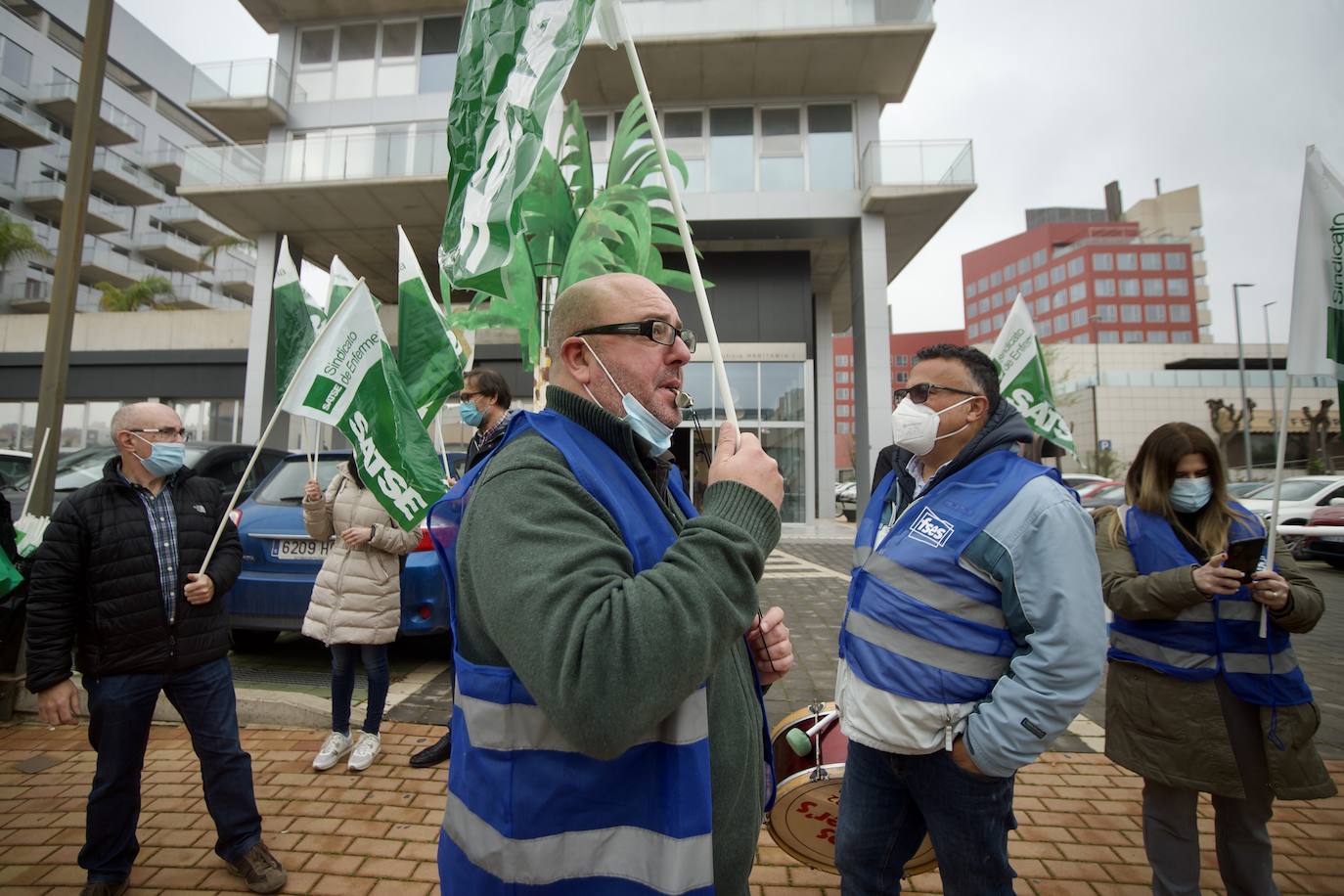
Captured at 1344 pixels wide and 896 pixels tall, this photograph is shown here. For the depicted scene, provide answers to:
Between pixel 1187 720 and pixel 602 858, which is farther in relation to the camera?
pixel 1187 720

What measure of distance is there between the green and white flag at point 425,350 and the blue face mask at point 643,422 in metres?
3.24

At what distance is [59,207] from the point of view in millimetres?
41000

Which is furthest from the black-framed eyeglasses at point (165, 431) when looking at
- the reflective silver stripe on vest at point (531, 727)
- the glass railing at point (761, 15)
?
the glass railing at point (761, 15)

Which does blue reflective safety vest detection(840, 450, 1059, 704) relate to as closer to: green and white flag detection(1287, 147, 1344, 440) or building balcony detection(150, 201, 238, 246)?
green and white flag detection(1287, 147, 1344, 440)

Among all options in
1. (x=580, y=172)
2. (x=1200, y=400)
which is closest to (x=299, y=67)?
(x=580, y=172)

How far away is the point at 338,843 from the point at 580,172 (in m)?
6.55

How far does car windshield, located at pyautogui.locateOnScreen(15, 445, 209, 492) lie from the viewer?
6.87 metres

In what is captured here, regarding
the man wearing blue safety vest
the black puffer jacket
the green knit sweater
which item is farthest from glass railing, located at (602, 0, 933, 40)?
the green knit sweater

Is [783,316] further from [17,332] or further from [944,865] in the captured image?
[17,332]

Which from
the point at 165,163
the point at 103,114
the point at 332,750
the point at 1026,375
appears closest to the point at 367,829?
the point at 332,750

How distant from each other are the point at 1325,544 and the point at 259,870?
55.2 ft

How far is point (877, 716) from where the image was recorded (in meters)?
2.14

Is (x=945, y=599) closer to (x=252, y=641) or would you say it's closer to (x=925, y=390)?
(x=925, y=390)

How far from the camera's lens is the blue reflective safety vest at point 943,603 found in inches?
80.7
